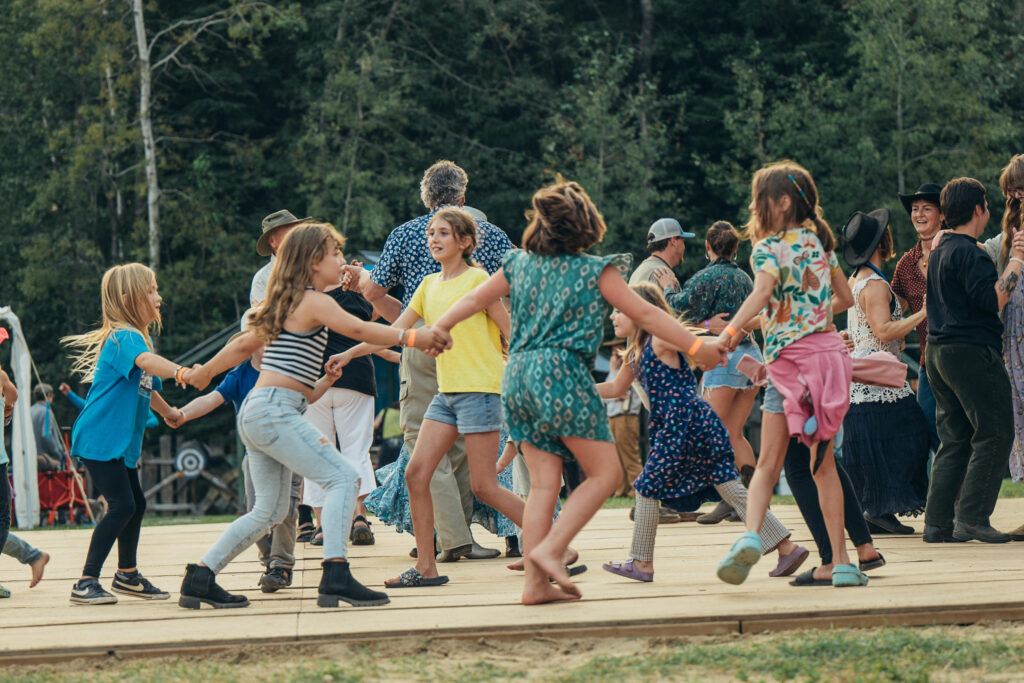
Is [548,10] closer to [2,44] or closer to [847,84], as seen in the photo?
[847,84]

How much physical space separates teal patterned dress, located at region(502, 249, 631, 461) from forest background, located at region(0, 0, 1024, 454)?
20254 millimetres

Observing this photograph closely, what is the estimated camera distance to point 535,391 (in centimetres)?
512

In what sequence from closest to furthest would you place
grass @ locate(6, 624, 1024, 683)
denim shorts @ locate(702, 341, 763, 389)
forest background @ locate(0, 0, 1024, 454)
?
grass @ locate(6, 624, 1024, 683) < denim shorts @ locate(702, 341, 763, 389) < forest background @ locate(0, 0, 1024, 454)

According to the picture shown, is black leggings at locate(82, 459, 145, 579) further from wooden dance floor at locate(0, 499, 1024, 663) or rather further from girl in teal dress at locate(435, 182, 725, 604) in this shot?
girl in teal dress at locate(435, 182, 725, 604)

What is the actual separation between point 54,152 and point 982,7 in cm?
1977

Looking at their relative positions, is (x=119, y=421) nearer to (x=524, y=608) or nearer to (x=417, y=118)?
(x=524, y=608)

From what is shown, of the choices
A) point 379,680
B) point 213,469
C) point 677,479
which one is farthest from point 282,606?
point 213,469

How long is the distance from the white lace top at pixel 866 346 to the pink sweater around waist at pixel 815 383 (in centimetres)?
163

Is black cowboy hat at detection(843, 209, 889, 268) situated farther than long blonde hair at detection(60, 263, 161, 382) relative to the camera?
Yes

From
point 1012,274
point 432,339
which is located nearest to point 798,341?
point 432,339

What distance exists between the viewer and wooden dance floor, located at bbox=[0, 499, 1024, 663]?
4707mm

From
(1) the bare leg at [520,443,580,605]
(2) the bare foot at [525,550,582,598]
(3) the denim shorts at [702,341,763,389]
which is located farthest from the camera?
(3) the denim shorts at [702,341,763,389]

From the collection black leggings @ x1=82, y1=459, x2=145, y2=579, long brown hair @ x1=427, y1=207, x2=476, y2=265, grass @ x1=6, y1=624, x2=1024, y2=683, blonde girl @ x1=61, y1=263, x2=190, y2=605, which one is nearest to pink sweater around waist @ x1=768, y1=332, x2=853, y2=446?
grass @ x1=6, y1=624, x2=1024, y2=683

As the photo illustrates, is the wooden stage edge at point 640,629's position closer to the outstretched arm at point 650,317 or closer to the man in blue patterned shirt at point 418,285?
the outstretched arm at point 650,317
